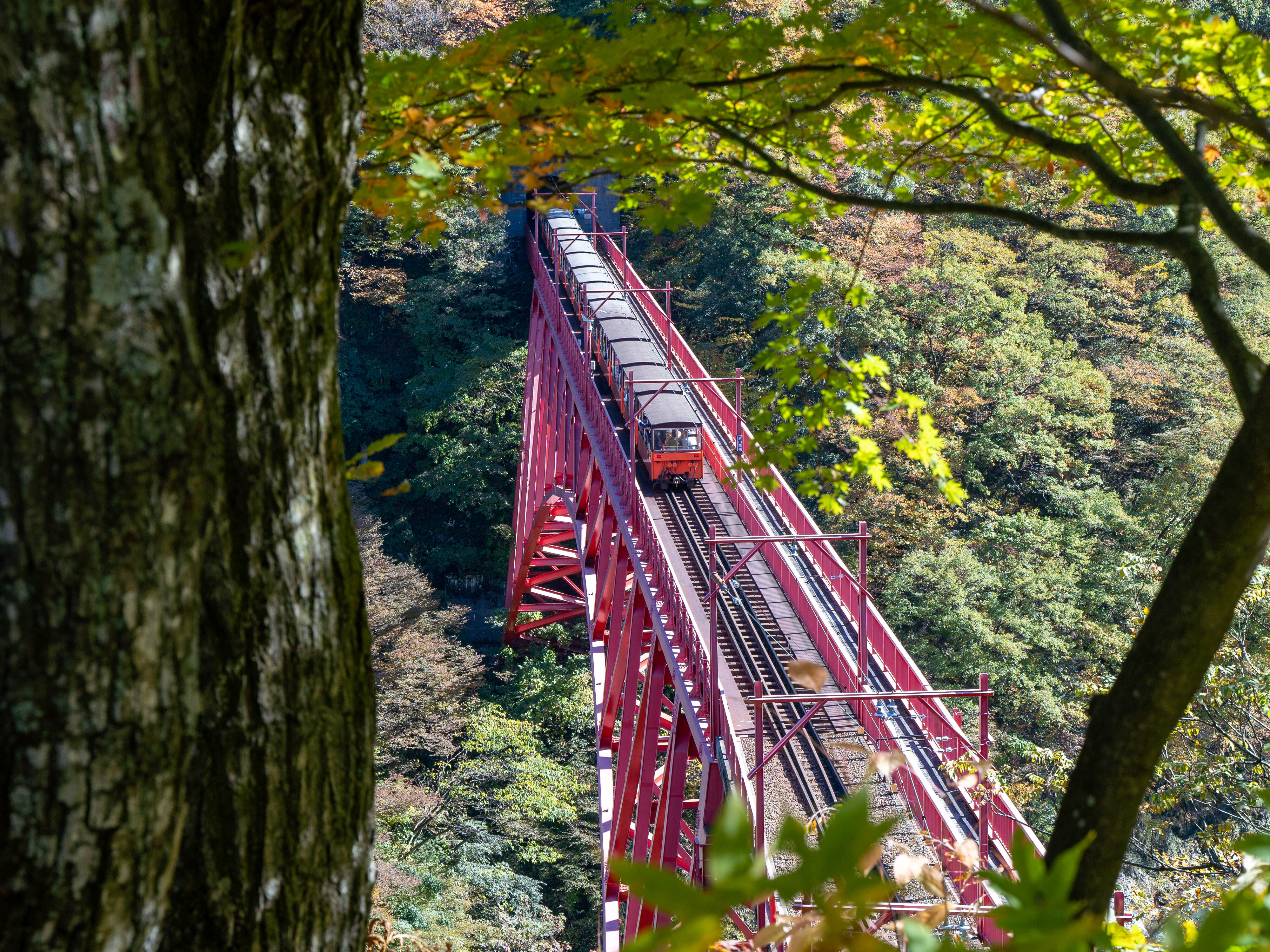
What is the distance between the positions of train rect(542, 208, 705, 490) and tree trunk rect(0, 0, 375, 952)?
1311cm

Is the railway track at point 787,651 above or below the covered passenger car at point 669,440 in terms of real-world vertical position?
below

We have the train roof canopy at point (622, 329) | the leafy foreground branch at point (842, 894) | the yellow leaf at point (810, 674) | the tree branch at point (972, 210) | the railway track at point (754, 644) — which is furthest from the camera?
the train roof canopy at point (622, 329)

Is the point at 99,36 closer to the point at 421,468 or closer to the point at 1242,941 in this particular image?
the point at 1242,941

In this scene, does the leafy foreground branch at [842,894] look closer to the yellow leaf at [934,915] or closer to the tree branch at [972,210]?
the yellow leaf at [934,915]

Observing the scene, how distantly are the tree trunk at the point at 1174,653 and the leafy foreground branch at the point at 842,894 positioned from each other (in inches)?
37.3

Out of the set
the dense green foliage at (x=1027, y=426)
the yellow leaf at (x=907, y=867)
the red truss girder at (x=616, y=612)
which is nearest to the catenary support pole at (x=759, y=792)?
the red truss girder at (x=616, y=612)

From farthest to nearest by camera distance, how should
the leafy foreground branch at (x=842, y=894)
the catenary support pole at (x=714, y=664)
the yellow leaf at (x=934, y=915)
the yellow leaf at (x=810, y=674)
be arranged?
the catenary support pole at (x=714, y=664), the yellow leaf at (x=810, y=674), the yellow leaf at (x=934, y=915), the leafy foreground branch at (x=842, y=894)

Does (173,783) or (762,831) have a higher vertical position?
(173,783)

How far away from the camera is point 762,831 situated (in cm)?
750

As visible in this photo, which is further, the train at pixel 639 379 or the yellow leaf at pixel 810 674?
the train at pixel 639 379

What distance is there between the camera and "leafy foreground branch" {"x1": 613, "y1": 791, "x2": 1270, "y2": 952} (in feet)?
2.87

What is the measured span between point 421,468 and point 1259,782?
1012 inches

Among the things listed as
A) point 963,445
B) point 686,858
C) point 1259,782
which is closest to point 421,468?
point 963,445

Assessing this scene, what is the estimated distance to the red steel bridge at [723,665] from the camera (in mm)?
7988
